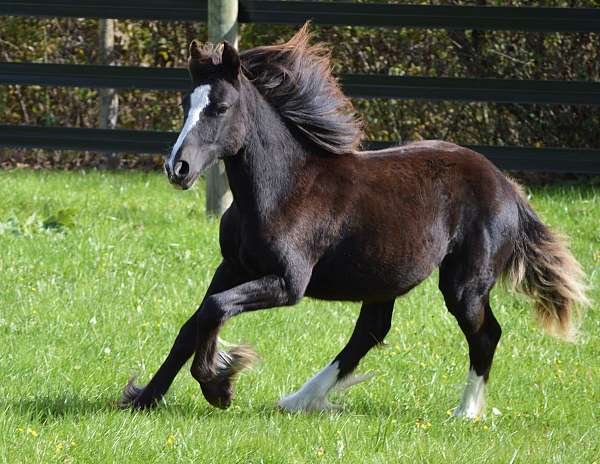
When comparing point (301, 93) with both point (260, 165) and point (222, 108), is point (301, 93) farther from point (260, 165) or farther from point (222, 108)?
point (222, 108)

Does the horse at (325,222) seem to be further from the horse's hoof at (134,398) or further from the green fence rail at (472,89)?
the green fence rail at (472,89)

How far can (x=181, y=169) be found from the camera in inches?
179

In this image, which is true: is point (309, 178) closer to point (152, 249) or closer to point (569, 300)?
point (569, 300)

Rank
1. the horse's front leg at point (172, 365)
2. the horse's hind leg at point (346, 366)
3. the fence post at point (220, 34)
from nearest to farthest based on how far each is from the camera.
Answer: the horse's front leg at point (172, 365)
the horse's hind leg at point (346, 366)
the fence post at point (220, 34)

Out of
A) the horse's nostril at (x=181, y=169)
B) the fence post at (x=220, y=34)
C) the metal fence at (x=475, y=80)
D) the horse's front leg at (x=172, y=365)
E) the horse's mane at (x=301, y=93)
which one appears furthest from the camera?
the metal fence at (x=475, y=80)

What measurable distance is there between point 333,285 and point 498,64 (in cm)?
638

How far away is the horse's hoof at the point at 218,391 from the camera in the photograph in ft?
16.2

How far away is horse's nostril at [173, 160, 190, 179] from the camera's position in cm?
453

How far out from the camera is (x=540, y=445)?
16.0 feet

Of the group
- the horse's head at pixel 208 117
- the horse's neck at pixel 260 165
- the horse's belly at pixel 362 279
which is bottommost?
the horse's belly at pixel 362 279

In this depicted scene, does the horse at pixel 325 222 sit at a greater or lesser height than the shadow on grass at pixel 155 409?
greater

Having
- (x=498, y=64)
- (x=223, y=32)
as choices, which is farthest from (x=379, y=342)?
(x=498, y=64)

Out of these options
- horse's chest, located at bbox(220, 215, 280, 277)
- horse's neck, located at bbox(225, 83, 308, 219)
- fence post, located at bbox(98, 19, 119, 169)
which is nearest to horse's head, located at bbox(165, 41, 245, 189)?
horse's neck, located at bbox(225, 83, 308, 219)

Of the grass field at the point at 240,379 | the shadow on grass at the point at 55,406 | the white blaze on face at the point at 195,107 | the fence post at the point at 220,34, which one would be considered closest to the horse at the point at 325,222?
the white blaze on face at the point at 195,107
